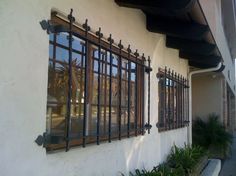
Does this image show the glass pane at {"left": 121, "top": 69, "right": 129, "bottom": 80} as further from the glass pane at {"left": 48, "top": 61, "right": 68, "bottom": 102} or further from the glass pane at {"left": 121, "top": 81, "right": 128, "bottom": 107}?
the glass pane at {"left": 48, "top": 61, "right": 68, "bottom": 102}

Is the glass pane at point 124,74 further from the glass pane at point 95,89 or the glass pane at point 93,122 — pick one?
the glass pane at point 93,122

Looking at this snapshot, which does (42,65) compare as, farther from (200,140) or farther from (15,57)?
(200,140)

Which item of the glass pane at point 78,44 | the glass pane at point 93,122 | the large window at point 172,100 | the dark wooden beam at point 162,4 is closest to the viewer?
the glass pane at point 78,44

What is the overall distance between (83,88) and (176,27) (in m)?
2.42

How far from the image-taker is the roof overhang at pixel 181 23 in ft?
13.9

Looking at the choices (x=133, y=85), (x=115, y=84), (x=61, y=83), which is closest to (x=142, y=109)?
(x=133, y=85)

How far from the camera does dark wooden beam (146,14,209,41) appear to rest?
532 cm

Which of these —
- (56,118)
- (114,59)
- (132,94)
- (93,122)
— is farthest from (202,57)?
(56,118)

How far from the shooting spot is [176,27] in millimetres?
5387

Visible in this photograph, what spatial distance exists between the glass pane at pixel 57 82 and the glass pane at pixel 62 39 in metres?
0.18

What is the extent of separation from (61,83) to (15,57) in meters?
0.73

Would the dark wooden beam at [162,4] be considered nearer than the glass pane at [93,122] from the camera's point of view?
No

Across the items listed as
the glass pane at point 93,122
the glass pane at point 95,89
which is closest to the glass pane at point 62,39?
the glass pane at point 95,89

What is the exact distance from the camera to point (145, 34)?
5375 mm
